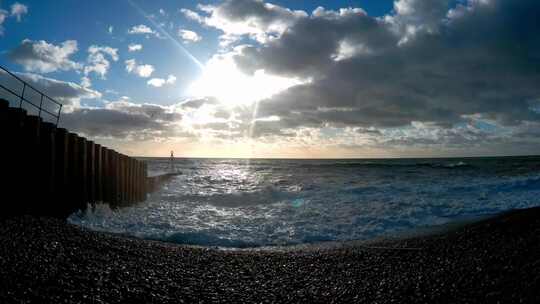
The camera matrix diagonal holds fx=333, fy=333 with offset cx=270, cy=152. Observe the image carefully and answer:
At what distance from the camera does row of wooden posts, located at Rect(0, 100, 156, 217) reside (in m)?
5.91

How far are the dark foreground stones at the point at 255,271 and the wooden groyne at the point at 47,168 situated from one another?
1089 millimetres

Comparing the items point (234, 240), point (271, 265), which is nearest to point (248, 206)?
point (234, 240)

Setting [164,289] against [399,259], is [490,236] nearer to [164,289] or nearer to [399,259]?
[399,259]

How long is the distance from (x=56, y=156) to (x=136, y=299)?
550 cm

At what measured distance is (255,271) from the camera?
4484mm

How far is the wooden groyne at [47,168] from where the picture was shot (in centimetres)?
588

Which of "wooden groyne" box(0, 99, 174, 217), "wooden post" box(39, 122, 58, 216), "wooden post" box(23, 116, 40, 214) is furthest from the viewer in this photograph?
"wooden post" box(39, 122, 58, 216)

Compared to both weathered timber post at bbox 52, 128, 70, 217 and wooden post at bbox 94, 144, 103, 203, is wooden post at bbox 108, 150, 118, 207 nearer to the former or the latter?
wooden post at bbox 94, 144, 103, 203

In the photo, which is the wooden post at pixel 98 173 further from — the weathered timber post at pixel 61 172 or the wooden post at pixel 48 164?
the wooden post at pixel 48 164

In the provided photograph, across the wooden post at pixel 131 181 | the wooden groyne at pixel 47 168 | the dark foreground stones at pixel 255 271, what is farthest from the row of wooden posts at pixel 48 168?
the wooden post at pixel 131 181

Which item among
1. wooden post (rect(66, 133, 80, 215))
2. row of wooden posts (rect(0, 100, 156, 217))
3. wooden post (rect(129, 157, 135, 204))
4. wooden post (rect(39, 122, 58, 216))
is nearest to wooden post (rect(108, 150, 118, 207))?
row of wooden posts (rect(0, 100, 156, 217))

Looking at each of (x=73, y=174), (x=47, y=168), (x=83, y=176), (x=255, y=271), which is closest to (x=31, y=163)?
(x=47, y=168)

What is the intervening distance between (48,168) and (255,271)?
5.13 metres

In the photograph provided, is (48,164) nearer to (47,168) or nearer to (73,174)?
(47,168)
